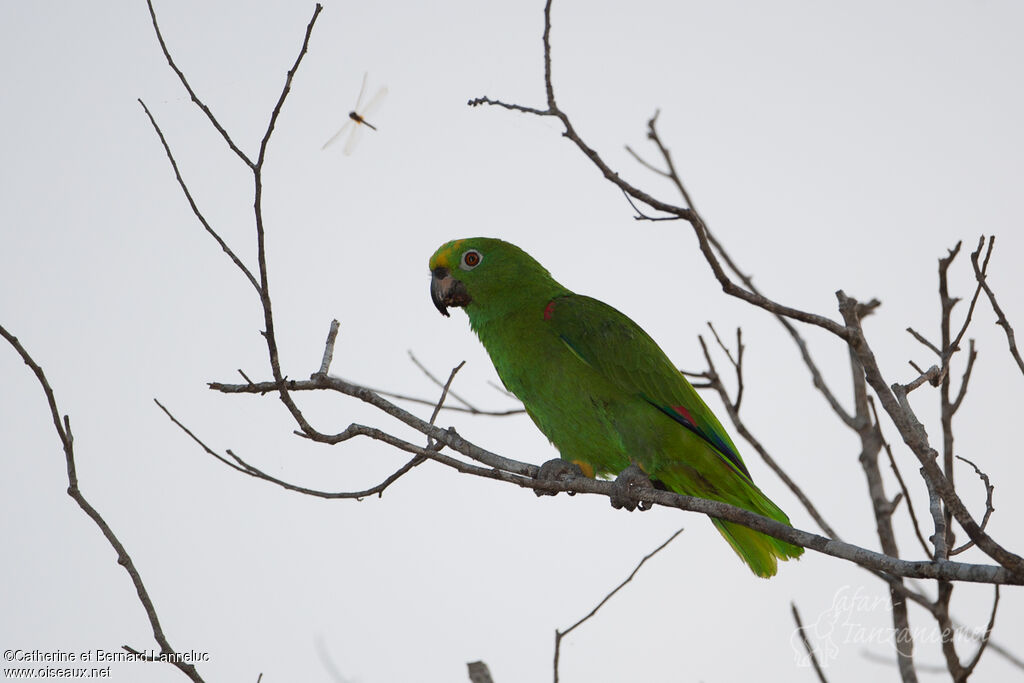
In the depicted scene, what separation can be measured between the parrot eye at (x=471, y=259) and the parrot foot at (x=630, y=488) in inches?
65.9

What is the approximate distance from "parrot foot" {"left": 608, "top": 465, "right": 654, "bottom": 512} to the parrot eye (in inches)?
65.9

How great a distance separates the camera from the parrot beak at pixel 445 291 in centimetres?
510

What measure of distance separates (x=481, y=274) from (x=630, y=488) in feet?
5.76

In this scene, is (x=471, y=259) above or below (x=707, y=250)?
above

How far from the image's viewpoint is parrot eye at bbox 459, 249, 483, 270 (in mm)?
5141

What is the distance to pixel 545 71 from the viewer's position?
276cm

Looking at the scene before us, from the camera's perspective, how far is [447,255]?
5219 millimetres

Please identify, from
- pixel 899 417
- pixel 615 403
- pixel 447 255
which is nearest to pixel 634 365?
pixel 615 403

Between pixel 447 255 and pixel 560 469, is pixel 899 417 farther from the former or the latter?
pixel 447 255

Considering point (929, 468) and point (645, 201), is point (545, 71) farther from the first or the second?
point (929, 468)

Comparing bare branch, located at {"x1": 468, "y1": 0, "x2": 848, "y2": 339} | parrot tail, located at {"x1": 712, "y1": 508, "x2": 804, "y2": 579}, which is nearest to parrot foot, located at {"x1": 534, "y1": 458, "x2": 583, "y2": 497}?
parrot tail, located at {"x1": 712, "y1": 508, "x2": 804, "y2": 579}

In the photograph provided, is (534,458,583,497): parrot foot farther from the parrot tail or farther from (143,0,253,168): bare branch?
(143,0,253,168): bare branch

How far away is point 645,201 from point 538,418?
245 cm

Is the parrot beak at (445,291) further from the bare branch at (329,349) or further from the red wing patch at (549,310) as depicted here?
the bare branch at (329,349)
